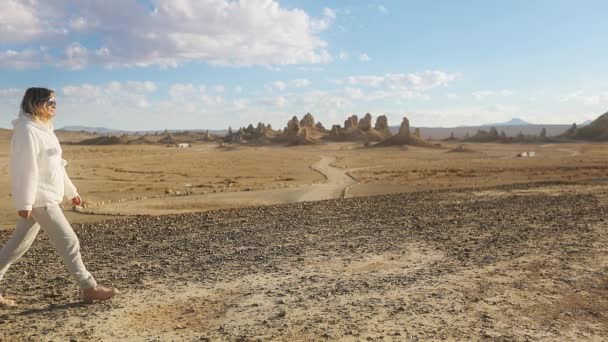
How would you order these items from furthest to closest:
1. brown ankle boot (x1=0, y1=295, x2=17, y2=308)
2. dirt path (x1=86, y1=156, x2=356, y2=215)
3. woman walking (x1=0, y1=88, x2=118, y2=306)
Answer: dirt path (x1=86, y1=156, x2=356, y2=215) → brown ankle boot (x1=0, y1=295, x2=17, y2=308) → woman walking (x1=0, y1=88, x2=118, y2=306)

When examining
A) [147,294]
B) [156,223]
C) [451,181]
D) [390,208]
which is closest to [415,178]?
[451,181]

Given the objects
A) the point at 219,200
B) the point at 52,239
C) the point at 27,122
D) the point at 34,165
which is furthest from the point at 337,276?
the point at 219,200

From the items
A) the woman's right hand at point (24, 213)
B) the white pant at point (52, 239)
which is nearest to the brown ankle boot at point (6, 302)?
the white pant at point (52, 239)

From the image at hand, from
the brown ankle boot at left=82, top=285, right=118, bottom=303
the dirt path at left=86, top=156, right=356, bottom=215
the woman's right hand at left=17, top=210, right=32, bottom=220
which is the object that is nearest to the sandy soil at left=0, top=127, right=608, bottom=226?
the dirt path at left=86, top=156, right=356, bottom=215

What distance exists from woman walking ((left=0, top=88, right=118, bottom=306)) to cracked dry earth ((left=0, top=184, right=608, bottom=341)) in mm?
540

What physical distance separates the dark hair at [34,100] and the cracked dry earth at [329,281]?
2019 millimetres

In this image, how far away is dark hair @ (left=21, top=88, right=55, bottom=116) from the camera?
5.11m

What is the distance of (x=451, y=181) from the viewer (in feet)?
88.9

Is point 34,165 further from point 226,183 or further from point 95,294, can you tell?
point 226,183

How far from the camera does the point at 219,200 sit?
63.2 feet

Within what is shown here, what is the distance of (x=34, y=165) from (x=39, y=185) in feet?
Answer: 0.78

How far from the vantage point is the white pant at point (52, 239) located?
517 centimetres

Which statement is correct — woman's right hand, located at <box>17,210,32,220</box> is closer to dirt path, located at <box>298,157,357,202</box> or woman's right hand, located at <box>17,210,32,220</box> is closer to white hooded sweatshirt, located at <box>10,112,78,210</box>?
white hooded sweatshirt, located at <box>10,112,78,210</box>

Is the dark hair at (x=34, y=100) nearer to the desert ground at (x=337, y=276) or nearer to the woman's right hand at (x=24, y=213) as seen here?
the woman's right hand at (x=24, y=213)
